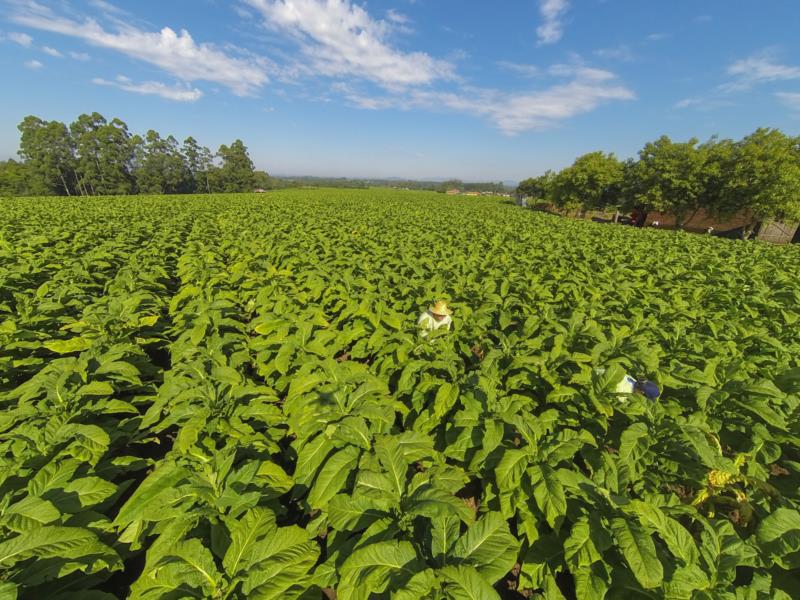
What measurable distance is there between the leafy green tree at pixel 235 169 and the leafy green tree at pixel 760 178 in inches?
4256

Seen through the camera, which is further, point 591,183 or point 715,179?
A: point 591,183

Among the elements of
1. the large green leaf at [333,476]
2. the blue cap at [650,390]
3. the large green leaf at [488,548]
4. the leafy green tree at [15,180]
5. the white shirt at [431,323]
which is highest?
the leafy green tree at [15,180]

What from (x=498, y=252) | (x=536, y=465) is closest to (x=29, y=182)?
(x=498, y=252)

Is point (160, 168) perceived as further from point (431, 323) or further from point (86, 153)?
point (431, 323)

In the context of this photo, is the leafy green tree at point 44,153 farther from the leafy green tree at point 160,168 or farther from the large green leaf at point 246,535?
the large green leaf at point 246,535

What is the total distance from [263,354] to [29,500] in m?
2.45

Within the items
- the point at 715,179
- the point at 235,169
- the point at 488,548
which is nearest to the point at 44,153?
the point at 235,169

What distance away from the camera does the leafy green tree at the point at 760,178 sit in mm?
27031

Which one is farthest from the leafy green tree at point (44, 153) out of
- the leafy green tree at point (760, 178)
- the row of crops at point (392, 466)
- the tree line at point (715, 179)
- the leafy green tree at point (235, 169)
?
the leafy green tree at point (760, 178)

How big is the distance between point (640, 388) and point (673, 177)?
41.7m

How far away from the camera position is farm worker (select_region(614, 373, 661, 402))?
363 cm

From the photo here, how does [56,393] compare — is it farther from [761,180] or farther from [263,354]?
[761,180]

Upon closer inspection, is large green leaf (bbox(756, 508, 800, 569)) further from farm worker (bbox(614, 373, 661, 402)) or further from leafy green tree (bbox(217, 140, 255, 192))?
leafy green tree (bbox(217, 140, 255, 192))

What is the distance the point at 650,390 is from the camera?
366cm
